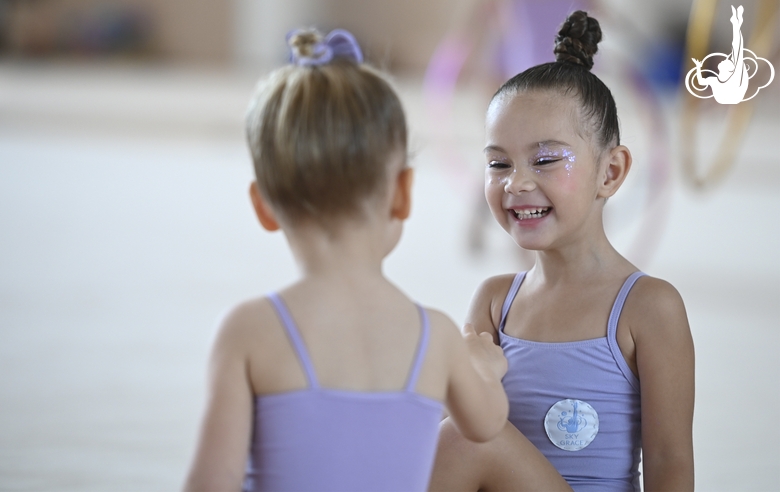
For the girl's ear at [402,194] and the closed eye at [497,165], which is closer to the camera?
the girl's ear at [402,194]

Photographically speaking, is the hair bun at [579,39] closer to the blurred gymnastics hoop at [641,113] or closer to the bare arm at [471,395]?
the bare arm at [471,395]

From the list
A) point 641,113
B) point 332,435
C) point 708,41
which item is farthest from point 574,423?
point 641,113

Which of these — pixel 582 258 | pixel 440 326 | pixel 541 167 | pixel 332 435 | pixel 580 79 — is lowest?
pixel 332 435

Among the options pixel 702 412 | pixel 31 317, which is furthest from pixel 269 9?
pixel 702 412

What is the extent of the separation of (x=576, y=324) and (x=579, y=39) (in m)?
0.36

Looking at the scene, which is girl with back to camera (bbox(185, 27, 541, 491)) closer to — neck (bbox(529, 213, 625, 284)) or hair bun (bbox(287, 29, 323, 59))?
hair bun (bbox(287, 29, 323, 59))

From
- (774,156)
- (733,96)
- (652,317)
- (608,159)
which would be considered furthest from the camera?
(774,156)

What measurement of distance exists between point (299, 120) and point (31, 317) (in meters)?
2.18

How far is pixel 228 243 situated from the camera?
165 inches

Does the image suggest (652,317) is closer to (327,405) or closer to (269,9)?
(327,405)

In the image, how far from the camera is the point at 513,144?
1138mm

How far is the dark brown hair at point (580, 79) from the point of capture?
1.14m

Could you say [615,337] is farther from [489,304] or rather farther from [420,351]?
[420,351]

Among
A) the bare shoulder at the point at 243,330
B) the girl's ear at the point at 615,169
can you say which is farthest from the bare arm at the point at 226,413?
the girl's ear at the point at 615,169
